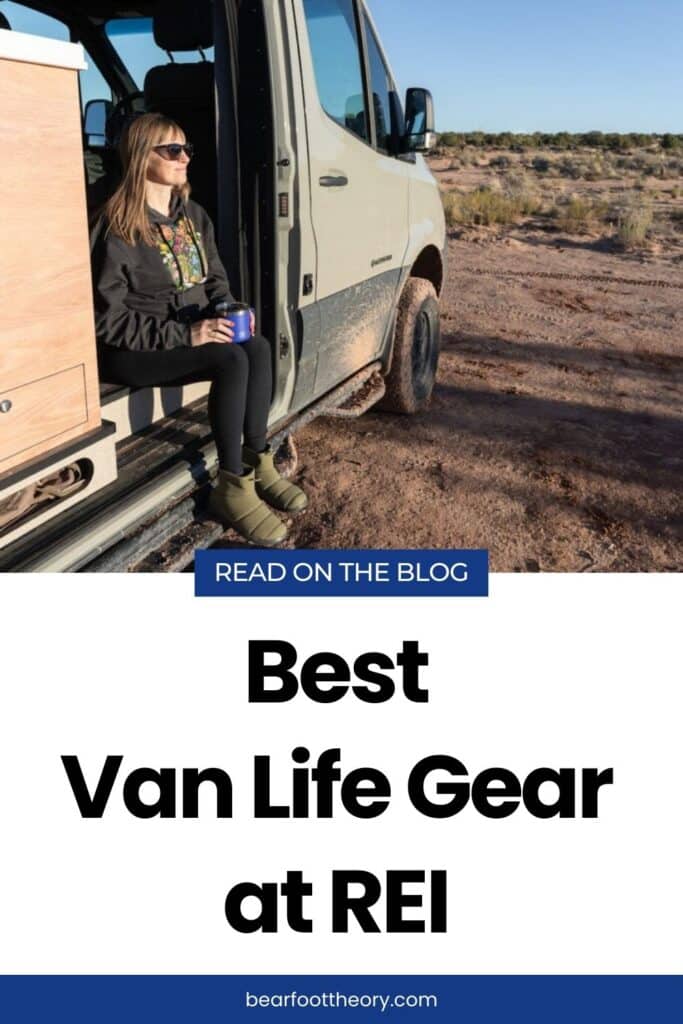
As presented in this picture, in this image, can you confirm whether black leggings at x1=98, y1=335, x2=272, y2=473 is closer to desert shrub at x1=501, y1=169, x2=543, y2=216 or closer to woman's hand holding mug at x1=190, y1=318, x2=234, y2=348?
woman's hand holding mug at x1=190, y1=318, x2=234, y2=348

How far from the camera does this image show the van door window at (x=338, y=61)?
3.32 metres

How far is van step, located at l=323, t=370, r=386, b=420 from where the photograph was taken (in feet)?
13.3

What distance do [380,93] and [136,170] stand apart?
5.78 feet

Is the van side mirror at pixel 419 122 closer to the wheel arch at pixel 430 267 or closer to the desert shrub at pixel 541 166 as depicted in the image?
the wheel arch at pixel 430 267

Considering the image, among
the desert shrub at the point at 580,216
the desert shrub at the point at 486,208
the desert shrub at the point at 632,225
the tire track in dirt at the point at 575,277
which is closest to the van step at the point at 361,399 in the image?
the tire track in dirt at the point at 575,277

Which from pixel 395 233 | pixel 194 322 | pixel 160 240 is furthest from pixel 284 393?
pixel 395 233

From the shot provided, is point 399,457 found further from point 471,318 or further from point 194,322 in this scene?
point 471,318

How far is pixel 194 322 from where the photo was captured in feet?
9.71

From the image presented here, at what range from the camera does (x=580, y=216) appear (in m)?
15.6

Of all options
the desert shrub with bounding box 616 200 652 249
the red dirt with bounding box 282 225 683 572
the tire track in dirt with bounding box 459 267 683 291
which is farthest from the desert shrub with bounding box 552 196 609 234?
the red dirt with bounding box 282 225 683 572

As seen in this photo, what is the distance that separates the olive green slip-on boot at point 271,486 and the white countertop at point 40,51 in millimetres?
1458

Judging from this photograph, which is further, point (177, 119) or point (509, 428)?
point (509, 428)

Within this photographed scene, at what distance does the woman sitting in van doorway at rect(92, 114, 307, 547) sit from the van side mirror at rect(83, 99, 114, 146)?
164cm

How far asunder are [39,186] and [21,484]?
0.64 meters
